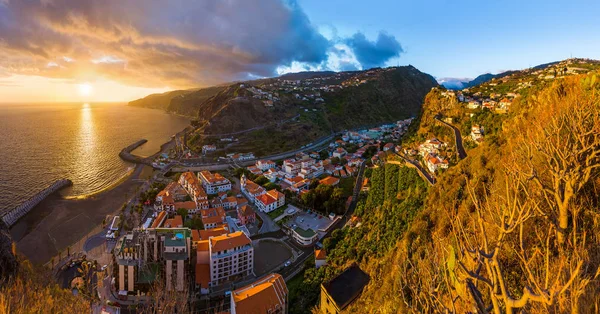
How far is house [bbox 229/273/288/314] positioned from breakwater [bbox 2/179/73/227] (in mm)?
25121

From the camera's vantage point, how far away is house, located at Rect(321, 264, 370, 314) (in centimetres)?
1237

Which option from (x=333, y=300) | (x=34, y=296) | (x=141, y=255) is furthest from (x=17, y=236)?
(x=333, y=300)

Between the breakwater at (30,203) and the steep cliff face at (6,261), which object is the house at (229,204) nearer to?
the steep cliff face at (6,261)

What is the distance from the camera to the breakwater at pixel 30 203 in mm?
25587

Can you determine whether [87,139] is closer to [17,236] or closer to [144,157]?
[144,157]

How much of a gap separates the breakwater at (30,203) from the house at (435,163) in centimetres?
3751

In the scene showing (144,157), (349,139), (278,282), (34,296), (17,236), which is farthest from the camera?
(349,139)

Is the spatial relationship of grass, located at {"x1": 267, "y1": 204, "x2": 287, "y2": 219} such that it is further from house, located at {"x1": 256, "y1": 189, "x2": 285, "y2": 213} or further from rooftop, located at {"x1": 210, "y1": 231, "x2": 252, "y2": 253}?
rooftop, located at {"x1": 210, "y1": 231, "x2": 252, "y2": 253}

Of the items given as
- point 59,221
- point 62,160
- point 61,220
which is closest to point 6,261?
point 59,221

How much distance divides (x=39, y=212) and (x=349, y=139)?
45.7 meters

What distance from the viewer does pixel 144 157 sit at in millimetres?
49875

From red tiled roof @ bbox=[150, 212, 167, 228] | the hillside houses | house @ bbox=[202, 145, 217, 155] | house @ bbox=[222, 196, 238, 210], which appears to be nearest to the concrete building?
red tiled roof @ bbox=[150, 212, 167, 228]

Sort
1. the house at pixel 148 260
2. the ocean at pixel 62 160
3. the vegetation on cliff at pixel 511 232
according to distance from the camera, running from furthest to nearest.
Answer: the ocean at pixel 62 160 < the house at pixel 148 260 < the vegetation on cliff at pixel 511 232

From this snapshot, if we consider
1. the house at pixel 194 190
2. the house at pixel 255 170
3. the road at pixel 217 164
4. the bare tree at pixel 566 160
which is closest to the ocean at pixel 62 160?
the road at pixel 217 164
